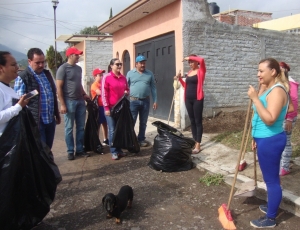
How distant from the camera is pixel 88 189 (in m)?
4.31

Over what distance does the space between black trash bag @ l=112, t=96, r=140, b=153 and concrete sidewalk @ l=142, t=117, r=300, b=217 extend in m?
1.25

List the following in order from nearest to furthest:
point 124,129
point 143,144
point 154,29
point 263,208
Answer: point 263,208
point 124,129
point 143,144
point 154,29

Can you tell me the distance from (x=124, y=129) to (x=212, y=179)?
200 cm

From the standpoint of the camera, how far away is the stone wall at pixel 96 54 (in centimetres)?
1944

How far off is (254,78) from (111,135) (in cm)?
524

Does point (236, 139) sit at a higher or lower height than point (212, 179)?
higher

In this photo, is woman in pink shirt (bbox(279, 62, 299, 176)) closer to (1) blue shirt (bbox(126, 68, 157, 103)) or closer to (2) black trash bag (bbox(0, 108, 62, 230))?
(1) blue shirt (bbox(126, 68, 157, 103))

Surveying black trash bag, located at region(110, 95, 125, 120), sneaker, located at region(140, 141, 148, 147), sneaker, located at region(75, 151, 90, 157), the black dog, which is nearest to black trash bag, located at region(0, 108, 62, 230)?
the black dog

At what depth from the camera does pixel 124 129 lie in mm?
5668

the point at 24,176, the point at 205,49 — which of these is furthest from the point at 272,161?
the point at 205,49

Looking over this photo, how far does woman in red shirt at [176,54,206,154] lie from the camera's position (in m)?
5.39

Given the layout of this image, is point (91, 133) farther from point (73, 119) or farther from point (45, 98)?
point (45, 98)

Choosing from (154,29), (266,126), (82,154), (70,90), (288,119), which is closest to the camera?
(266,126)

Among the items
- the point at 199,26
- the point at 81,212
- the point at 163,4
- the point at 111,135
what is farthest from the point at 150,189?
the point at 163,4
